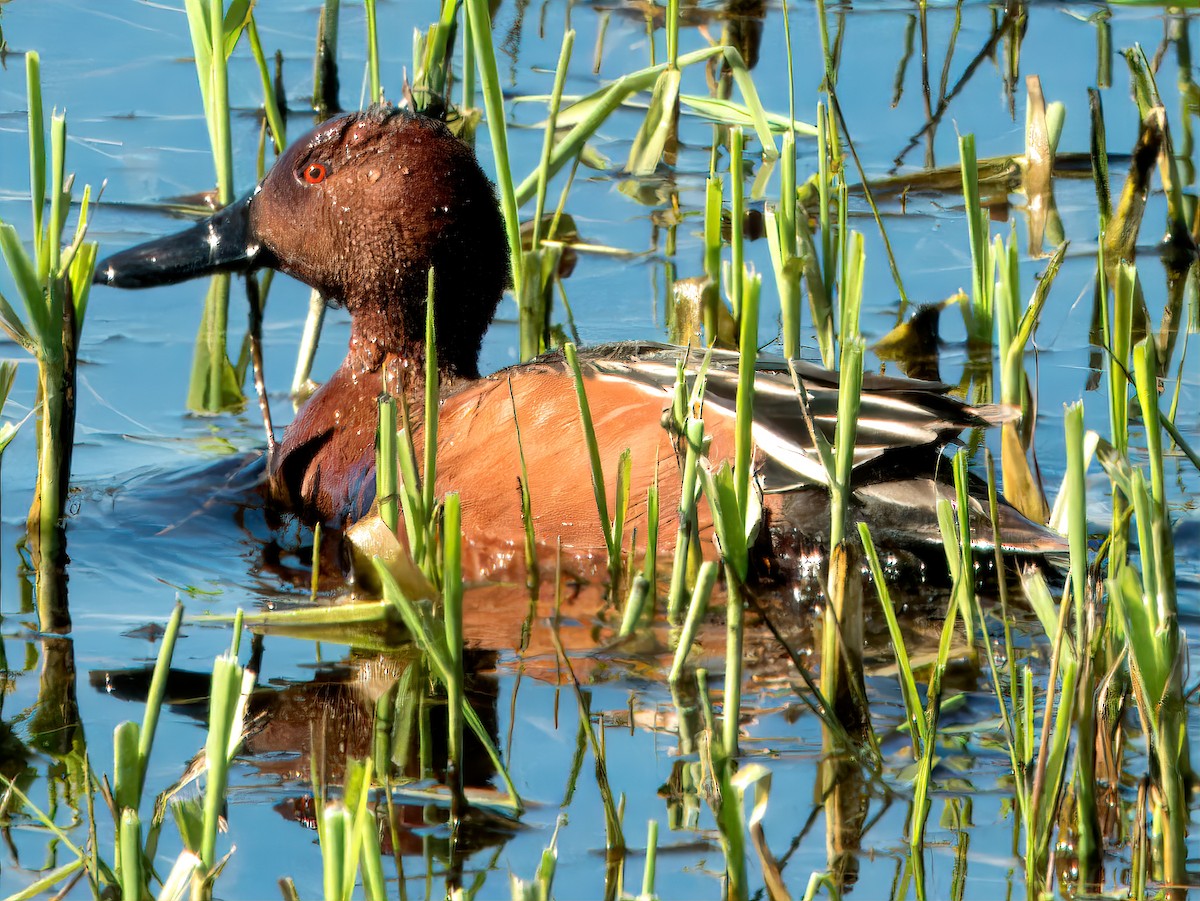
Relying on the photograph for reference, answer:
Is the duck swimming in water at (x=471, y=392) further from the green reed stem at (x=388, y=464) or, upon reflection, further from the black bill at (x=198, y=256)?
the green reed stem at (x=388, y=464)

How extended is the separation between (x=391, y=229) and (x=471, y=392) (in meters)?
0.77

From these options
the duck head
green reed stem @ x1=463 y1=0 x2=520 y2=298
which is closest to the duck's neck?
the duck head

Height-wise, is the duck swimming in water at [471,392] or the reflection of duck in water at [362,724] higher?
the duck swimming in water at [471,392]

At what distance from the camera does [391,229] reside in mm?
5457

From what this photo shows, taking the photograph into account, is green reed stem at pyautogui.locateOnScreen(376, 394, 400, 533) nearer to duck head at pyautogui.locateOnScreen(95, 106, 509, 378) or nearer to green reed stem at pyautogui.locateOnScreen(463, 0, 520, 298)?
green reed stem at pyautogui.locateOnScreen(463, 0, 520, 298)

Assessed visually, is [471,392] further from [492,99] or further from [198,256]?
[198,256]

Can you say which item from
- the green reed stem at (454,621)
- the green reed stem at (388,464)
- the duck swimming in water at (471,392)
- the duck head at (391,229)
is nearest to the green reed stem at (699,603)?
the green reed stem at (454,621)

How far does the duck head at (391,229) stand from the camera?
5.44 meters

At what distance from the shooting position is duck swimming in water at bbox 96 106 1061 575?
424 centimetres

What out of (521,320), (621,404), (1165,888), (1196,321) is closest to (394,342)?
(521,320)

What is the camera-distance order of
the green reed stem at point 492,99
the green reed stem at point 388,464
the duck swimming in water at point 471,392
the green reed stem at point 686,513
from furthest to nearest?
the green reed stem at point 492,99 < the duck swimming in water at point 471,392 < the green reed stem at point 388,464 < the green reed stem at point 686,513

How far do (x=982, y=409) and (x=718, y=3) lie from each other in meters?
4.93

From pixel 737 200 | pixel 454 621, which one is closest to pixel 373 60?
pixel 737 200

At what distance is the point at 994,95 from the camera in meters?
7.81
